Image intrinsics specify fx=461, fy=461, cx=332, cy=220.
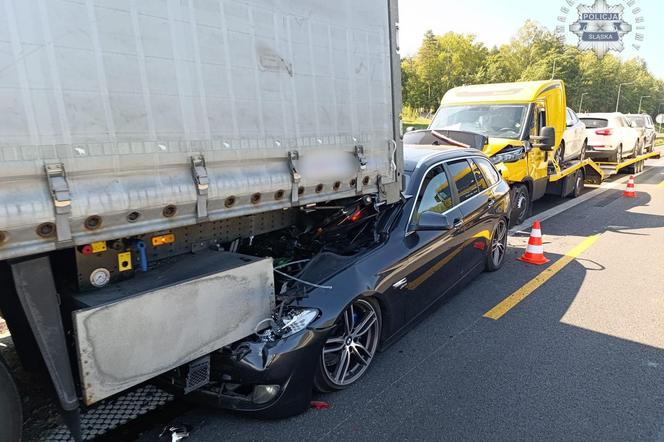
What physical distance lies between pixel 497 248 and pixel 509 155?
2976 mm

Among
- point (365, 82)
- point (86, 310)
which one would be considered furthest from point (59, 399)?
point (365, 82)

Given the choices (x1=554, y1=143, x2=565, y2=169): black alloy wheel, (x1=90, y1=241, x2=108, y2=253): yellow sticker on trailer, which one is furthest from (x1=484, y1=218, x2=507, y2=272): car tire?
(x1=554, y1=143, x2=565, y2=169): black alloy wheel

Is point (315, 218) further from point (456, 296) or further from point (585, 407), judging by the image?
point (585, 407)

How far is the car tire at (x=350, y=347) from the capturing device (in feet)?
10.4

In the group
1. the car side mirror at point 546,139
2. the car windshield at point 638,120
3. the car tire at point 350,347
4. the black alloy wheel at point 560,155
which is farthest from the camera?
the car windshield at point 638,120

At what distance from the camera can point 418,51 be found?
6756cm

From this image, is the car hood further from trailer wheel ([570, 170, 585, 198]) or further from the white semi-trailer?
the white semi-trailer

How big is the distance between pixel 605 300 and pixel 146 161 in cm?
478

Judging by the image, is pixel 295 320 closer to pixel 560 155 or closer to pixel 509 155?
pixel 509 155

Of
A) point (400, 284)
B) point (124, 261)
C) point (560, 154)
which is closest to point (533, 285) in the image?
point (400, 284)

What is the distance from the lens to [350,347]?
3.35m

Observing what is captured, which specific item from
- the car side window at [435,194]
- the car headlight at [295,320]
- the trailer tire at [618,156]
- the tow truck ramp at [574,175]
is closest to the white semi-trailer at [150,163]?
the car headlight at [295,320]

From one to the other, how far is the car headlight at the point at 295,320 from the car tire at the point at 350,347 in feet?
0.64

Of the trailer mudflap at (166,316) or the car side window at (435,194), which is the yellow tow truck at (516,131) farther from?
the trailer mudflap at (166,316)
